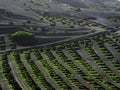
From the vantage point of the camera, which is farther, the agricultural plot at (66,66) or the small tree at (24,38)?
the small tree at (24,38)

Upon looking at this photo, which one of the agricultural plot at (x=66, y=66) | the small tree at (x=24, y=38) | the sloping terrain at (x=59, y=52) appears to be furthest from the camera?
the small tree at (x=24, y=38)

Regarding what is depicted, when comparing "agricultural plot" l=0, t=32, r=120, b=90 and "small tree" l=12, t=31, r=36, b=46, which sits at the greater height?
"small tree" l=12, t=31, r=36, b=46

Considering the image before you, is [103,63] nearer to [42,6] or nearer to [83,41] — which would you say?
[83,41]

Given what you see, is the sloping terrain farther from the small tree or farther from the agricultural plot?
the small tree

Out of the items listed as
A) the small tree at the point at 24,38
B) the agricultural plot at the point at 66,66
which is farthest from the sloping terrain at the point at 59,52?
the small tree at the point at 24,38

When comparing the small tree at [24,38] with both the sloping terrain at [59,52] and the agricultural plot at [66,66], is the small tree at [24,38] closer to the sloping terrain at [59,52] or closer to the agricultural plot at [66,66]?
the sloping terrain at [59,52]

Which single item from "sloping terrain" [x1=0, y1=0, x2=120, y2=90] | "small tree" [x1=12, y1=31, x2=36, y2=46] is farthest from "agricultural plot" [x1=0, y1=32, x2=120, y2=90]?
"small tree" [x1=12, y1=31, x2=36, y2=46]

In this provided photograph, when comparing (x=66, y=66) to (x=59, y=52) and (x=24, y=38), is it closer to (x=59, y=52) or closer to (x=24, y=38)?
(x=59, y=52)

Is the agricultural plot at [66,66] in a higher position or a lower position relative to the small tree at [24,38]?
lower

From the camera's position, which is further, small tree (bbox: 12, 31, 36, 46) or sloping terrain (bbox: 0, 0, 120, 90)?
small tree (bbox: 12, 31, 36, 46)
